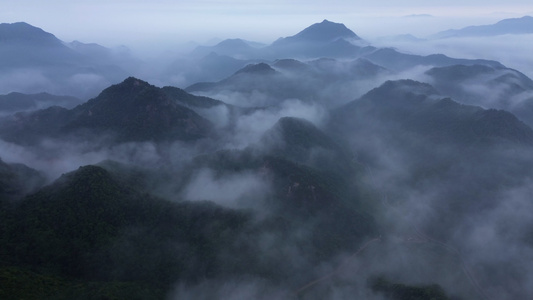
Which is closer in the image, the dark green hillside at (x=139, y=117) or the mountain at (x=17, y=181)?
the mountain at (x=17, y=181)

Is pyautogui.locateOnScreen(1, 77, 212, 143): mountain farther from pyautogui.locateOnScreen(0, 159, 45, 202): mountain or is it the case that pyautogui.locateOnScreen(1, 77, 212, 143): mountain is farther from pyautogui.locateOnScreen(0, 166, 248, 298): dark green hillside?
pyautogui.locateOnScreen(0, 166, 248, 298): dark green hillside

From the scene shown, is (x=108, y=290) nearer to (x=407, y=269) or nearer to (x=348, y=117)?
(x=407, y=269)

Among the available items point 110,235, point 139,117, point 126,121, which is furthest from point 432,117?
point 110,235

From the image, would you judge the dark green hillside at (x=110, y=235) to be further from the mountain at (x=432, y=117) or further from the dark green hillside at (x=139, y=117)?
the mountain at (x=432, y=117)

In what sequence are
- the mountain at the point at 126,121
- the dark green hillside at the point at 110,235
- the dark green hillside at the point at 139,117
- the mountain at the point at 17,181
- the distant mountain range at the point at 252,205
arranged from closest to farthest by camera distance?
the dark green hillside at the point at 110,235 → the distant mountain range at the point at 252,205 → the mountain at the point at 17,181 → the dark green hillside at the point at 139,117 → the mountain at the point at 126,121

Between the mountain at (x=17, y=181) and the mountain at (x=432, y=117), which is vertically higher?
the mountain at (x=17, y=181)

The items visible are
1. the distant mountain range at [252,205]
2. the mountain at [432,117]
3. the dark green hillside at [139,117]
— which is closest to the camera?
the distant mountain range at [252,205]

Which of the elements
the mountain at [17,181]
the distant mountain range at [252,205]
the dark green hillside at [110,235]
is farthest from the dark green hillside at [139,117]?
the dark green hillside at [110,235]

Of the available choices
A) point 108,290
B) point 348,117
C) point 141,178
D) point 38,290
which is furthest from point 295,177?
point 348,117

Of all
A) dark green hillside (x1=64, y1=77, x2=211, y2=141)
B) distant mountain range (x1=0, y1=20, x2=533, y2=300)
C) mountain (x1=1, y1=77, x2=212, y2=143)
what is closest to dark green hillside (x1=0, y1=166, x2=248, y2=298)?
distant mountain range (x1=0, y1=20, x2=533, y2=300)
